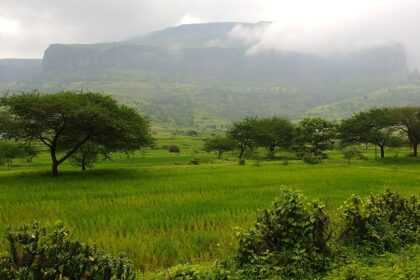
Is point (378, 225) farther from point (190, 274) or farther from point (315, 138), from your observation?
point (315, 138)

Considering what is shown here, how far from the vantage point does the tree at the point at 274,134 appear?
72.2 m

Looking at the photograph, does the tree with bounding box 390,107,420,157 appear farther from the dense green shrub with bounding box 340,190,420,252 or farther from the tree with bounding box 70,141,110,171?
the dense green shrub with bounding box 340,190,420,252

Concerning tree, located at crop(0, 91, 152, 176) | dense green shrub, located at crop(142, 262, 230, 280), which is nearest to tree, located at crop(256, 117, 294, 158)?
tree, located at crop(0, 91, 152, 176)

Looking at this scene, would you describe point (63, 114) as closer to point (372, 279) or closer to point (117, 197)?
point (117, 197)

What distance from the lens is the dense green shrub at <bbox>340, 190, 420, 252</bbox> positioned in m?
10.3

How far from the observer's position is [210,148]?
77.2m

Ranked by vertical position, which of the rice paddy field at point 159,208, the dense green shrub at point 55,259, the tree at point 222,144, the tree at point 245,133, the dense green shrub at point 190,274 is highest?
the tree at point 245,133

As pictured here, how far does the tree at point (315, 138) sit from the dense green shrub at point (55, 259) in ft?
195

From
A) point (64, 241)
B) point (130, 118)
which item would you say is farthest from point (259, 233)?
point (130, 118)

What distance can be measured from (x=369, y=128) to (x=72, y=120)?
166 ft

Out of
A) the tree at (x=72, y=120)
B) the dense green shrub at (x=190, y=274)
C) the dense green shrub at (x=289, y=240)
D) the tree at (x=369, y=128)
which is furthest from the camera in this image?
the tree at (x=369, y=128)

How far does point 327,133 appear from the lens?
223 ft

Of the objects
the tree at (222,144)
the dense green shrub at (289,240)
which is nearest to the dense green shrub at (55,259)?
the dense green shrub at (289,240)

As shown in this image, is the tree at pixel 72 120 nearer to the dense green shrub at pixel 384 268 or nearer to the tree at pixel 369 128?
the dense green shrub at pixel 384 268
